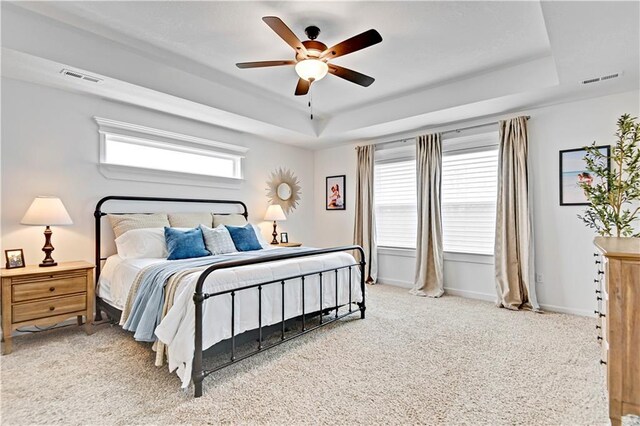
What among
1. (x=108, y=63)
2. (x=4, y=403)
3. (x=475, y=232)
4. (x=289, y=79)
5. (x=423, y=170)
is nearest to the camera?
(x=4, y=403)

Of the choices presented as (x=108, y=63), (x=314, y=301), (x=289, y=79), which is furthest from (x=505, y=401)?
(x=108, y=63)

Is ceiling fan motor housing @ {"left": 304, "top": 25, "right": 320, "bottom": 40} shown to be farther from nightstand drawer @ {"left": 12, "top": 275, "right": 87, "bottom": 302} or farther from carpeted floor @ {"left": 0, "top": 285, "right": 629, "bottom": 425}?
nightstand drawer @ {"left": 12, "top": 275, "right": 87, "bottom": 302}

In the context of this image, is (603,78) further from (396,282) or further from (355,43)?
(396,282)

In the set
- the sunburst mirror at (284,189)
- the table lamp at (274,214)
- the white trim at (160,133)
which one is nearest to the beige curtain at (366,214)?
the sunburst mirror at (284,189)

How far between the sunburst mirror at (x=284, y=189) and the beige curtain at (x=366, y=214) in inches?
44.8

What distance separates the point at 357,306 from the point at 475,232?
1.97m

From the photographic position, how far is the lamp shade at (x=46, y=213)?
293 cm

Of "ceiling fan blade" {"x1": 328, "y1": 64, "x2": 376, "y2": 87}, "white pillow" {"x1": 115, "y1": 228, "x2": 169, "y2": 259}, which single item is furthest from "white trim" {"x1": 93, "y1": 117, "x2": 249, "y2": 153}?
"ceiling fan blade" {"x1": 328, "y1": 64, "x2": 376, "y2": 87}

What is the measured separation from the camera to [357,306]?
3.96 m

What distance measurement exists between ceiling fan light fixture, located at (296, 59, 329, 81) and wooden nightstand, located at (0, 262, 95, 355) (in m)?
2.70

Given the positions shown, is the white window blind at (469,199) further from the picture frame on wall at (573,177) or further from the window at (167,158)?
the window at (167,158)

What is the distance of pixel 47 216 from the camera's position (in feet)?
9.75

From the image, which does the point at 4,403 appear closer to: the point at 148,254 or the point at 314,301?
the point at 148,254

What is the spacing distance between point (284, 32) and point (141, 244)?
2.49m
